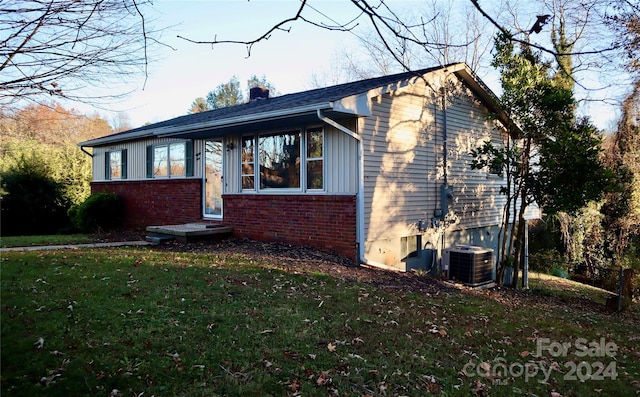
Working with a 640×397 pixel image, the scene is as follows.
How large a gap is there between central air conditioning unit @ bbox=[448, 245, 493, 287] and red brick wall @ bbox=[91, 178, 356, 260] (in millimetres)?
2724

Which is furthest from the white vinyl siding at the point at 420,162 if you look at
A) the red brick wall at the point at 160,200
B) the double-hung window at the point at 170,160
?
the double-hung window at the point at 170,160

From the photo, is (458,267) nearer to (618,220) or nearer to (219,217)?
(219,217)

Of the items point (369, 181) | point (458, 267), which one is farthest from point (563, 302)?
point (369, 181)

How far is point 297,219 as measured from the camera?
9.58 meters

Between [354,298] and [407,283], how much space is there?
6.04 feet

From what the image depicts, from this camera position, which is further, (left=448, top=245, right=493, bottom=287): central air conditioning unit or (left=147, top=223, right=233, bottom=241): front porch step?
(left=147, top=223, right=233, bottom=241): front porch step

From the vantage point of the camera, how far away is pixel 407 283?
300 inches

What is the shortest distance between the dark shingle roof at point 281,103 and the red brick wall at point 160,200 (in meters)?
1.56

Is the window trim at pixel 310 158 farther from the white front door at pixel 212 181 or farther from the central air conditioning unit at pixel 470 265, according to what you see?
the central air conditioning unit at pixel 470 265

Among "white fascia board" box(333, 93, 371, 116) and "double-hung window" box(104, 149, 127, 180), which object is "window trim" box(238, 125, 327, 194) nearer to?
"white fascia board" box(333, 93, 371, 116)

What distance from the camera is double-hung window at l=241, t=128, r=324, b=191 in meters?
9.42

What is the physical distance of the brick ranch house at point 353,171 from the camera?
8844 mm

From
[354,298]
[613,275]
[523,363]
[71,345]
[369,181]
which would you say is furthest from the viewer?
[613,275]

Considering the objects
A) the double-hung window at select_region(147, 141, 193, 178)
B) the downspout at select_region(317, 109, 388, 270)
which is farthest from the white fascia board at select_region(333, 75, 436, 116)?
the double-hung window at select_region(147, 141, 193, 178)
